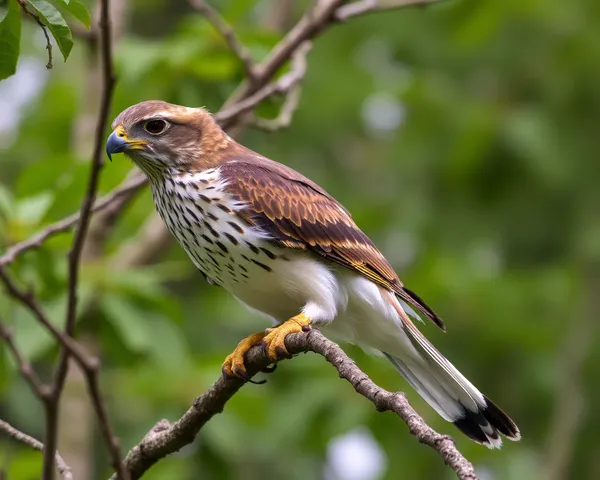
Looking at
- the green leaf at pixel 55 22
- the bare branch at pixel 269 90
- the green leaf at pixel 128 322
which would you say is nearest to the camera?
the green leaf at pixel 55 22

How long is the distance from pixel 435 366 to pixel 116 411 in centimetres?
510

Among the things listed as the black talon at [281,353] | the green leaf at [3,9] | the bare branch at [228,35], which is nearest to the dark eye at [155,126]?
the bare branch at [228,35]

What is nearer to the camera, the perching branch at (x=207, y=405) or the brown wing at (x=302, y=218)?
the perching branch at (x=207, y=405)

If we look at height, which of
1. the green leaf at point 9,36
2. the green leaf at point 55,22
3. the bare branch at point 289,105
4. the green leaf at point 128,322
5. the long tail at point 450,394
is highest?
the green leaf at point 9,36

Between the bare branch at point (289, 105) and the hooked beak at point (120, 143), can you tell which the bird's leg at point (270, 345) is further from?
the bare branch at point (289, 105)

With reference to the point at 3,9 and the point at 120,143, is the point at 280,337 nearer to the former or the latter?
the point at 120,143

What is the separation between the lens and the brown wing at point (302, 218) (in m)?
4.94

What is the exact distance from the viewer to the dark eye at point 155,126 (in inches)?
196

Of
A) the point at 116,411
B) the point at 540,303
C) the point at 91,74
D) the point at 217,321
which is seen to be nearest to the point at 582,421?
the point at 540,303

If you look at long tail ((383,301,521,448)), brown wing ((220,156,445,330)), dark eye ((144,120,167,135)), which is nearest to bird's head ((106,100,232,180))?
dark eye ((144,120,167,135))

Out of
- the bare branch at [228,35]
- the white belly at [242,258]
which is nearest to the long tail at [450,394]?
the white belly at [242,258]

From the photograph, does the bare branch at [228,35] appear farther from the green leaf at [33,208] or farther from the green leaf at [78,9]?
the green leaf at [78,9]

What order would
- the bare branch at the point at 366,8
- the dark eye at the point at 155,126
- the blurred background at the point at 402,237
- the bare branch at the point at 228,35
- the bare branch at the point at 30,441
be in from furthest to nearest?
the blurred background at the point at 402,237, the bare branch at the point at 366,8, the bare branch at the point at 228,35, the dark eye at the point at 155,126, the bare branch at the point at 30,441

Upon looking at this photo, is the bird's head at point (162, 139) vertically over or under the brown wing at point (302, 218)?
over
